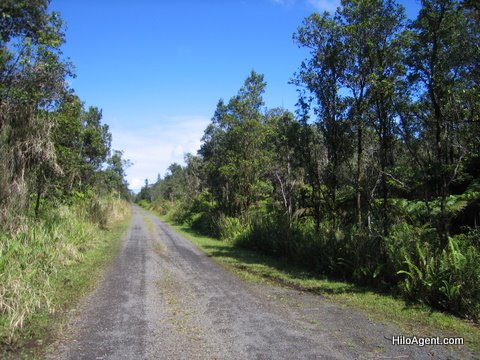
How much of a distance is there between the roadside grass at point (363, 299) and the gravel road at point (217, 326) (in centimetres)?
41

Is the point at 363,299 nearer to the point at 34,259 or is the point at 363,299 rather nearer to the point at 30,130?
the point at 34,259

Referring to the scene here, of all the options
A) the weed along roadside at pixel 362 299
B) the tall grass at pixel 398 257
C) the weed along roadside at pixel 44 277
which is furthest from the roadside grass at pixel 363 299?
the weed along roadside at pixel 44 277

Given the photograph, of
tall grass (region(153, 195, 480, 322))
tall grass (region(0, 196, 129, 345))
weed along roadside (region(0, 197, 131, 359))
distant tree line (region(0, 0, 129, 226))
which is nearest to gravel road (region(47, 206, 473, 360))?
weed along roadside (region(0, 197, 131, 359))

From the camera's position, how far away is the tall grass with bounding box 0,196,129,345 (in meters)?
6.01

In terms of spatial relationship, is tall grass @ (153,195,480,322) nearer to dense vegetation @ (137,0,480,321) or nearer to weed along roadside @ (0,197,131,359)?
dense vegetation @ (137,0,480,321)

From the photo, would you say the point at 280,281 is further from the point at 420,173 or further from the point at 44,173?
the point at 44,173

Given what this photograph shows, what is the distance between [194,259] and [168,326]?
7626 mm

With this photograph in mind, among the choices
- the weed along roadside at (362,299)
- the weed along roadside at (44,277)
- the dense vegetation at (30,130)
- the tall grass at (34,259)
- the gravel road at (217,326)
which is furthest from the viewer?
the dense vegetation at (30,130)

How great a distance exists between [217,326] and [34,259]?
487 centimetres

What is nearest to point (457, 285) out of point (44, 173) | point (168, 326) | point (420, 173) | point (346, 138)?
point (420, 173)

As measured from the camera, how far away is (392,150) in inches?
418

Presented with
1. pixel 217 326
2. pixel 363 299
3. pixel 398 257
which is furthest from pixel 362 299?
pixel 217 326

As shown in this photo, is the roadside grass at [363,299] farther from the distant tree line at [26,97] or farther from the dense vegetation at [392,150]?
the distant tree line at [26,97]

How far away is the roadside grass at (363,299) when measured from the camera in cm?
630
